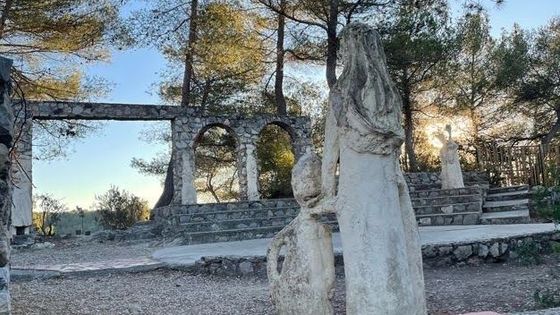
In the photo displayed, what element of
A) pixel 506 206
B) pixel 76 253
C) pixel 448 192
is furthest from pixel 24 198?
pixel 506 206

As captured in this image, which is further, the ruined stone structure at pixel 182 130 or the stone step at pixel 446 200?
the ruined stone structure at pixel 182 130

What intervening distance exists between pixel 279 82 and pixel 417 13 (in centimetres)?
456

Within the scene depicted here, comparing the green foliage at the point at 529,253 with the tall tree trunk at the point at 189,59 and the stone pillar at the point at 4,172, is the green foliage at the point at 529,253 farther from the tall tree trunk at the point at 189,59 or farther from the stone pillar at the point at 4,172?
the tall tree trunk at the point at 189,59

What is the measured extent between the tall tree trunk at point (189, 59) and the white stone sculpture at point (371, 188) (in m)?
14.2

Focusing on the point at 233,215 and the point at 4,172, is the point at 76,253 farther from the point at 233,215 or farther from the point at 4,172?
the point at 4,172

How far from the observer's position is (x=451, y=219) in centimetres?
1153

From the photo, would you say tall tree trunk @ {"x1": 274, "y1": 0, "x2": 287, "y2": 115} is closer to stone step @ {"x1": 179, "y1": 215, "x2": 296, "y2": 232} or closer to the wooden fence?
stone step @ {"x1": 179, "y1": 215, "x2": 296, "y2": 232}

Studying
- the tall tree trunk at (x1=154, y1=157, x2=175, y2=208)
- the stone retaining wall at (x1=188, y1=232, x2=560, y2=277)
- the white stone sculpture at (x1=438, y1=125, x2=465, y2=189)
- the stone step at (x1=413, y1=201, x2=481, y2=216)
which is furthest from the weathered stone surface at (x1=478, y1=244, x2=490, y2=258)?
the tall tree trunk at (x1=154, y1=157, x2=175, y2=208)

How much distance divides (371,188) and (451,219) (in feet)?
31.8

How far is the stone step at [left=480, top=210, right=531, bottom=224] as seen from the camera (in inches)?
415

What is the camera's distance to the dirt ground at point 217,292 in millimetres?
4809

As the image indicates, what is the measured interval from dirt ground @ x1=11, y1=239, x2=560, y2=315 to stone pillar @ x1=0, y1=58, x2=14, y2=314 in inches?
71.8

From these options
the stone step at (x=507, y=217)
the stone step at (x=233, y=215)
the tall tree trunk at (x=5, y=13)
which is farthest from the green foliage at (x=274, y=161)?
the tall tree trunk at (x=5, y=13)

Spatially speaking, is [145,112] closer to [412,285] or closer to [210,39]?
[210,39]
